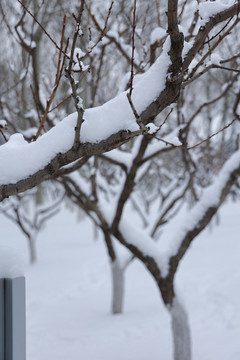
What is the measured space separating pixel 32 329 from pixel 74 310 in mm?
1042

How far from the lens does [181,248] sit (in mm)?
3518

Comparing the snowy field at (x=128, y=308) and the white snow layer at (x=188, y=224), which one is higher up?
the white snow layer at (x=188, y=224)

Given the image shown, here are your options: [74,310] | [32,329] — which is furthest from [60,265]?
[32,329]

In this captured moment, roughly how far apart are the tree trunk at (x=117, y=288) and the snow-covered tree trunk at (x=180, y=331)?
214 cm

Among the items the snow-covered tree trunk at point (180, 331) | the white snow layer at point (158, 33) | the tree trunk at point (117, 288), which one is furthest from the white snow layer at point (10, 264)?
the tree trunk at point (117, 288)

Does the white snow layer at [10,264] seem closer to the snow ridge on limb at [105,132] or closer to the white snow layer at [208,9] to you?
the snow ridge on limb at [105,132]

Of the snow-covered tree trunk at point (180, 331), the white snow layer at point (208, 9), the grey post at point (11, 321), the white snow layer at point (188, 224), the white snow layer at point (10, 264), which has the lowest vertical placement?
the snow-covered tree trunk at point (180, 331)

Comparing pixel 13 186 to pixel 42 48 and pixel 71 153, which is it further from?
pixel 42 48

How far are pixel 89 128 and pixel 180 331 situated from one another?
8.38ft

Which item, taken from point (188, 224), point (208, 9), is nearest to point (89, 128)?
point (208, 9)

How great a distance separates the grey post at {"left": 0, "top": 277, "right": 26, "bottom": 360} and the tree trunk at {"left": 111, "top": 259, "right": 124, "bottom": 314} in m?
3.72

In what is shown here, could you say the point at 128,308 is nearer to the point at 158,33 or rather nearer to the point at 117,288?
the point at 117,288

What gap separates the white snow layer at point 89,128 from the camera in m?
1.74

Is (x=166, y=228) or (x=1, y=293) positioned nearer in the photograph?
(x=1, y=293)
